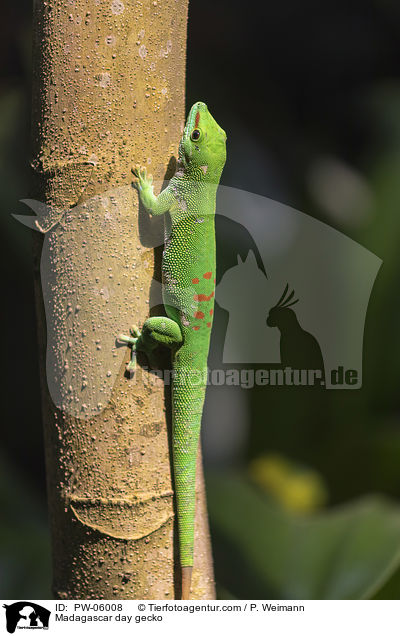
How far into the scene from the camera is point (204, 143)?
43.8 inches

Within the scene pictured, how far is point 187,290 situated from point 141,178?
0.84 feet

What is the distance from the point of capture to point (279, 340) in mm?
1601

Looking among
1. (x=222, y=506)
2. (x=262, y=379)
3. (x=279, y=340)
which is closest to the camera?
(x=279, y=340)

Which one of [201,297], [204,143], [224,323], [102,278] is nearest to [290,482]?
[224,323]

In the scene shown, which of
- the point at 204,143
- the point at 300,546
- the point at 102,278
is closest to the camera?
the point at 102,278

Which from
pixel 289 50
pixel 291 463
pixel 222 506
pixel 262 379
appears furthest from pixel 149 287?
pixel 289 50

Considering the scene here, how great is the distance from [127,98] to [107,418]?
0.42 m

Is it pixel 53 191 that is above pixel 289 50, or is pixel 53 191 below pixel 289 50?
below

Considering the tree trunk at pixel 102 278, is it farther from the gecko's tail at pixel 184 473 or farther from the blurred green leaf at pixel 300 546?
the blurred green leaf at pixel 300 546

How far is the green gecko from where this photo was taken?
83 centimetres

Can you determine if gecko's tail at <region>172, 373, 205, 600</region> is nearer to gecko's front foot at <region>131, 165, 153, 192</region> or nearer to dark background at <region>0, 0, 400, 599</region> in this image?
gecko's front foot at <region>131, 165, 153, 192</region>

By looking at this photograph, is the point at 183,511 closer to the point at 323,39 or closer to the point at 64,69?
the point at 64,69
